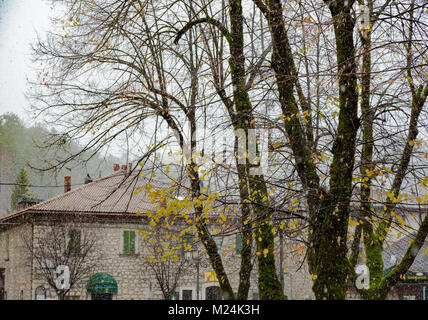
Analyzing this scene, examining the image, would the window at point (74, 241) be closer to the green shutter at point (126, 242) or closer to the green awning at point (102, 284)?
the green awning at point (102, 284)

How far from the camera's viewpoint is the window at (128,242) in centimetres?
2609

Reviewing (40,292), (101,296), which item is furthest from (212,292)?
(40,292)

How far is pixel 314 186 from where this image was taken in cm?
695

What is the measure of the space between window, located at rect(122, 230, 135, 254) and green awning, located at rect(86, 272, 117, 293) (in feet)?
5.08

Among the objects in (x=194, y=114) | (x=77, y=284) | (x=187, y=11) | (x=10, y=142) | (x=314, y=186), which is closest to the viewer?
(x=314, y=186)

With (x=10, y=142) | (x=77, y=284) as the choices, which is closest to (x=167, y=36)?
(x=77, y=284)

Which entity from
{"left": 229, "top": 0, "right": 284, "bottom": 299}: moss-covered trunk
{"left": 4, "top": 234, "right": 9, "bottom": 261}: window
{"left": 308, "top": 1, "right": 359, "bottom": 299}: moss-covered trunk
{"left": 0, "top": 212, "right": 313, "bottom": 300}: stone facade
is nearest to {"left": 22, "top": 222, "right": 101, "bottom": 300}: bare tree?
{"left": 0, "top": 212, "right": 313, "bottom": 300}: stone facade

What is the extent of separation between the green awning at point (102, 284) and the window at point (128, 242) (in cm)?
155

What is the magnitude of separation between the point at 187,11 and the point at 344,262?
662cm

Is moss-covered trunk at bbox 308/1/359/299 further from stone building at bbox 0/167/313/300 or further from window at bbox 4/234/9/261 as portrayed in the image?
window at bbox 4/234/9/261

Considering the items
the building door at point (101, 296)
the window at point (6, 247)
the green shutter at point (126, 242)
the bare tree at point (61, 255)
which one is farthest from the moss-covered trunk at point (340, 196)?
the window at point (6, 247)

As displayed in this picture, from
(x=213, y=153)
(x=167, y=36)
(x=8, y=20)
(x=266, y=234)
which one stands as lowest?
(x=266, y=234)
